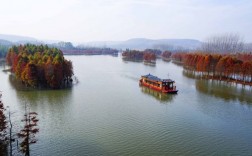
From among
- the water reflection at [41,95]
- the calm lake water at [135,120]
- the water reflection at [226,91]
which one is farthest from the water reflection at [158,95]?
the water reflection at [41,95]

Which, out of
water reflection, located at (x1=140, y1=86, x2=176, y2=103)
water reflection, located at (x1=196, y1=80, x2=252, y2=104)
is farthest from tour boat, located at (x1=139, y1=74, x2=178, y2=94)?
water reflection, located at (x1=196, y1=80, x2=252, y2=104)

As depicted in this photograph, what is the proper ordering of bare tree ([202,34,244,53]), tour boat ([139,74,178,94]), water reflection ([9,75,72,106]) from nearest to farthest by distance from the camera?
water reflection ([9,75,72,106])
tour boat ([139,74,178,94])
bare tree ([202,34,244,53])

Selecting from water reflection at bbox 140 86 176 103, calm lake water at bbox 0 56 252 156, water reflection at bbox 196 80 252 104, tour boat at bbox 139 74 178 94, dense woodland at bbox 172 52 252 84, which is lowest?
calm lake water at bbox 0 56 252 156

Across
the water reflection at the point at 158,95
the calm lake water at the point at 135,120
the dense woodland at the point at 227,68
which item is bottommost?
the calm lake water at the point at 135,120

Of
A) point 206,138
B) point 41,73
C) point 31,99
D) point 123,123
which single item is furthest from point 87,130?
point 41,73

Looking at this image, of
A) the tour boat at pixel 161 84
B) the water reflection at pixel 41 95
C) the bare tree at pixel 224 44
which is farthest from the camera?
the bare tree at pixel 224 44

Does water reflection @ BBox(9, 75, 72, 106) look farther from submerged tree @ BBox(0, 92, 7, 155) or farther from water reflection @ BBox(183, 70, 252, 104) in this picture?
water reflection @ BBox(183, 70, 252, 104)

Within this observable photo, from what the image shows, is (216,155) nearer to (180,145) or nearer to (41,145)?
(180,145)

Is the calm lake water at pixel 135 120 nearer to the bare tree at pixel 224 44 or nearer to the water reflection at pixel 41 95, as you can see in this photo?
the water reflection at pixel 41 95
